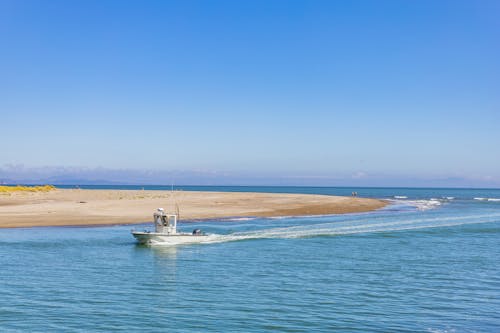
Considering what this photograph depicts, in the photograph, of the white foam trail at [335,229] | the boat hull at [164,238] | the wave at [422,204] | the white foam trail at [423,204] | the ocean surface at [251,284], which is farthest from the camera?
the wave at [422,204]

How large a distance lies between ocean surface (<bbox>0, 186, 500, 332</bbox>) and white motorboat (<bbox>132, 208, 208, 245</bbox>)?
3.32ft

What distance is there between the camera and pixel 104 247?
138 feet

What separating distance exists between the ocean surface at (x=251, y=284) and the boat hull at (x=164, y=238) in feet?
3.05

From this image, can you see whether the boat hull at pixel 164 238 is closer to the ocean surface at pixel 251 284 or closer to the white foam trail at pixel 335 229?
the ocean surface at pixel 251 284

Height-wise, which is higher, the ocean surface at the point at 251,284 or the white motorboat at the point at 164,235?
the white motorboat at the point at 164,235

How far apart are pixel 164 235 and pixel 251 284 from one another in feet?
57.6

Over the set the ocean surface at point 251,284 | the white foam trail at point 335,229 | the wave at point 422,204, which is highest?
the wave at point 422,204

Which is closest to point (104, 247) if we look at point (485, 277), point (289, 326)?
point (289, 326)

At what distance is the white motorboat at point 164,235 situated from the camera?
43.8m

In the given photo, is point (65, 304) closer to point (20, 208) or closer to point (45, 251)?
point (45, 251)

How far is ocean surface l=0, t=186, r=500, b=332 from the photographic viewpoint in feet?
71.3

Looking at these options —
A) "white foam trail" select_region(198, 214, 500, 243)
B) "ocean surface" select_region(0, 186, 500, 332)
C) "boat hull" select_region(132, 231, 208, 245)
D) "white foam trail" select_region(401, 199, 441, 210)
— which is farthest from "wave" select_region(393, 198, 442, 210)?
"boat hull" select_region(132, 231, 208, 245)

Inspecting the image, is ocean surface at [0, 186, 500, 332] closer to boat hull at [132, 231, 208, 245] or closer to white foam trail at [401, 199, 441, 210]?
boat hull at [132, 231, 208, 245]

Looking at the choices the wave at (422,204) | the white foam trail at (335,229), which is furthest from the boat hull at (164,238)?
the wave at (422,204)
